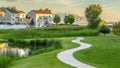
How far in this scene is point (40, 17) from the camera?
475 feet

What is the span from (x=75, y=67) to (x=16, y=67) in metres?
4.39

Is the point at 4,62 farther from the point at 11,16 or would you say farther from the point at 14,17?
the point at 14,17

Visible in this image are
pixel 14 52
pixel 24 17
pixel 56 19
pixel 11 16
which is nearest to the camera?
pixel 14 52

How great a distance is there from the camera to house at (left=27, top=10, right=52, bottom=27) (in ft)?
471

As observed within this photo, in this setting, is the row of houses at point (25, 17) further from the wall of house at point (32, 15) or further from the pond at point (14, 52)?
the pond at point (14, 52)

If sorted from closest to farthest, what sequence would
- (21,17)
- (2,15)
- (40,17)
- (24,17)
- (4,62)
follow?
(4,62)
(2,15)
(21,17)
(24,17)
(40,17)

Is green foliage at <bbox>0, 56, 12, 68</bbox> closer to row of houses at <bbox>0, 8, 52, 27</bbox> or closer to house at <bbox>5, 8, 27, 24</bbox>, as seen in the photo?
row of houses at <bbox>0, 8, 52, 27</bbox>

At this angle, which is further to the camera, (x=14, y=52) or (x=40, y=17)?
(x=40, y=17)

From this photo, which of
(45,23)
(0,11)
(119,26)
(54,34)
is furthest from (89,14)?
(119,26)

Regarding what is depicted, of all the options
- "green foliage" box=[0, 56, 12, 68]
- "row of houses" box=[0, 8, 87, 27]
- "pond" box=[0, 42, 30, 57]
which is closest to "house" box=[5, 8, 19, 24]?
"row of houses" box=[0, 8, 87, 27]

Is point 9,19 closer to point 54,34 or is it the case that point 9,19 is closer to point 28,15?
point 28,15

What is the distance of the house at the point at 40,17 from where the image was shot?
471 feet

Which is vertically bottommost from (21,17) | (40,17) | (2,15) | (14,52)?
(40,17)

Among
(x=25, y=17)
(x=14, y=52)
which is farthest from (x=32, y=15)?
(x=14, y=52)
